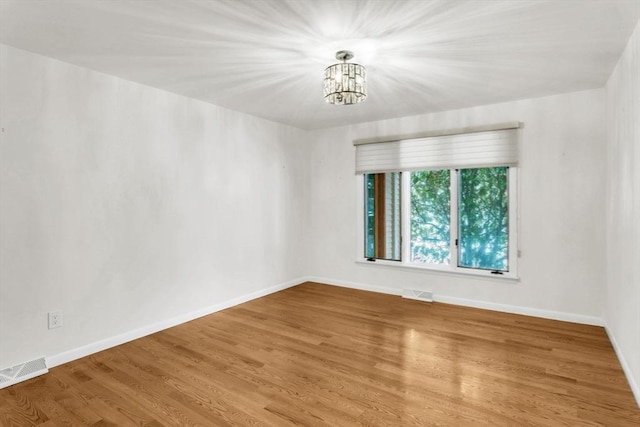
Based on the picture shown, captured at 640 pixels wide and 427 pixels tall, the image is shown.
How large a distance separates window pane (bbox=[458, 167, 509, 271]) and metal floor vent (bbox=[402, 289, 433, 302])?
21.6 inches

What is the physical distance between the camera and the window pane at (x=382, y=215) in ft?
16.0

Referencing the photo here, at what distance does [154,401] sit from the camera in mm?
2289

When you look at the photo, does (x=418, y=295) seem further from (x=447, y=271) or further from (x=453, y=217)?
(x=453, y=217)

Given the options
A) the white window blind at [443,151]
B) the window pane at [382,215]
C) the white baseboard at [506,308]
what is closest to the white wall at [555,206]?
→ the white baseboard at [506,308]

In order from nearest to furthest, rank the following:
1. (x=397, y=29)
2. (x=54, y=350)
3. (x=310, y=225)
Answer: (x=397, y=29) → (x=54, y=350) → (x=310, y=225)

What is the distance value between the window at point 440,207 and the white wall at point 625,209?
2.97ft

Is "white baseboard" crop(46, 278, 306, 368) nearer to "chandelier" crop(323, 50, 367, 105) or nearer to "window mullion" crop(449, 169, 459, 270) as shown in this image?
"window mullion" crop(449, 169, 459, 270)

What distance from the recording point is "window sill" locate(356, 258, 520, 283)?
4.04m

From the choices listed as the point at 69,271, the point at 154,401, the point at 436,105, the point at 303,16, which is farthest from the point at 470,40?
the point at 69,271

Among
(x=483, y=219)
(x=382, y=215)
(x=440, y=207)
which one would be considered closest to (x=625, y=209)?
(x=483, y=219)

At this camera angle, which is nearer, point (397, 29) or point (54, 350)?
point (397, 29)

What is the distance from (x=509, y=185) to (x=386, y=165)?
150cm

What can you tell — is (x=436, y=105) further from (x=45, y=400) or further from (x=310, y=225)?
(x=45, y=400)

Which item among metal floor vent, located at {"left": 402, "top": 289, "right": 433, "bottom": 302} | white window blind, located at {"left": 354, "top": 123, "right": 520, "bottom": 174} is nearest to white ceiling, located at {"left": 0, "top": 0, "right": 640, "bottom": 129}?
white window blind, located at {"left": 354, "top": 123, "right": 520, "bottom": 174}
